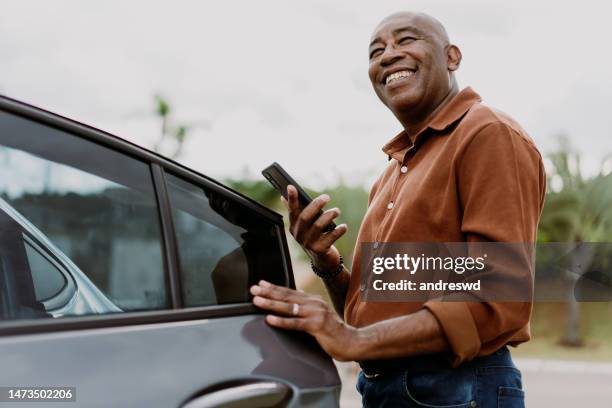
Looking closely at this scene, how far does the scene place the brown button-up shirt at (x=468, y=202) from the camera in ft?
5.23

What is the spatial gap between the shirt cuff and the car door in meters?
0.28

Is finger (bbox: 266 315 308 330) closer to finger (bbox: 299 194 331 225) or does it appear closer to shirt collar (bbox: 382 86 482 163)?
finger (bbox: 299 194 331 225)

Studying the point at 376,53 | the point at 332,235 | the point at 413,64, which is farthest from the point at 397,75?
the point at 332,235

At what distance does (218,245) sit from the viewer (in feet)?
5.07

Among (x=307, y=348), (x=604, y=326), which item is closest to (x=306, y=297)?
(x=307, y=348)

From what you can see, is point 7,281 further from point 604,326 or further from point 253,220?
point 604,326

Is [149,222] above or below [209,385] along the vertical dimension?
above

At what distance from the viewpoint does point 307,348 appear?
1.60m

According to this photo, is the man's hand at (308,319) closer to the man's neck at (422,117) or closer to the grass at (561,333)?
the man's neck at (422,117)

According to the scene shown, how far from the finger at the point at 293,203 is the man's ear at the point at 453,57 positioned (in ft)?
2.34

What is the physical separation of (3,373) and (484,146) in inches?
45.7

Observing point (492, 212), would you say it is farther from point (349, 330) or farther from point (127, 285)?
point (127, 285)

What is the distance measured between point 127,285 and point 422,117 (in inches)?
43.2

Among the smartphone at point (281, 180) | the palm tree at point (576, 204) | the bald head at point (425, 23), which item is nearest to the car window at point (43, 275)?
the smartphone at point (281, 180)
